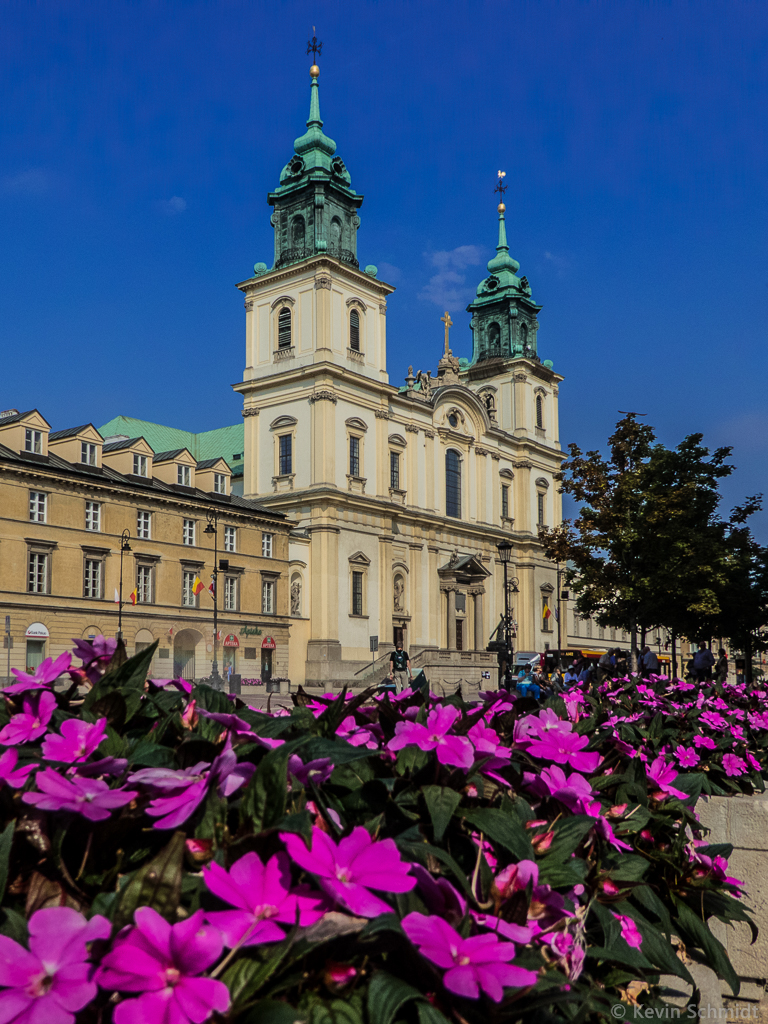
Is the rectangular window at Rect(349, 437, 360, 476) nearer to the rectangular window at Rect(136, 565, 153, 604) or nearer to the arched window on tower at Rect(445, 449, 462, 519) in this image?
the arched window on tower at Rect(445, 449, 462, 519)

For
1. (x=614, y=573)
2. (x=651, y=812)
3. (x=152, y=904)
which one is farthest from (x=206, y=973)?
(x=614, y=573)

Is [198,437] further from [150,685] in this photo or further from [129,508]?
[150,685]

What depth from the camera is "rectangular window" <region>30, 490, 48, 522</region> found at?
138 feet

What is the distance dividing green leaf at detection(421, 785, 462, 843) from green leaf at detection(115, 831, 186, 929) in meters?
0.52

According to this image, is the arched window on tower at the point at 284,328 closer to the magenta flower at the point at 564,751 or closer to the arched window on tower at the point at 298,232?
the arched window on tower at the point at 298,232

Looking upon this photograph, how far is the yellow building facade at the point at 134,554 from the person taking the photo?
Result: 136 feet

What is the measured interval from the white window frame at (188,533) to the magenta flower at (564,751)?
4777cm

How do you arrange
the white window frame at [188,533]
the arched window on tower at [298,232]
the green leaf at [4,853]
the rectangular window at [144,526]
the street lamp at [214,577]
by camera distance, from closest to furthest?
the green leaf at [4,853] → the street lamp at [214,577] → the rectangular window at [144,526] → the white window frame at [188,533] → the arched window on tower at [298,232]

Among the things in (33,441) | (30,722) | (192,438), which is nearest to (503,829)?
(30,722)

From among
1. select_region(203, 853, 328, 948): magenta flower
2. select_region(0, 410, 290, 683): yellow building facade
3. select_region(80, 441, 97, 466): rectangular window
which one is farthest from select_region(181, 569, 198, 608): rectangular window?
select_region(203, 853, 328, 948): magenta flower

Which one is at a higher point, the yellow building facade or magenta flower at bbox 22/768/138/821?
the yellow building facade

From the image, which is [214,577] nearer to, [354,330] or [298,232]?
[354,330]

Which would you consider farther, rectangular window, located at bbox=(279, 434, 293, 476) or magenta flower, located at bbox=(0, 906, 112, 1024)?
rectangular window, located at bbox=(279, 434, 293, 476)

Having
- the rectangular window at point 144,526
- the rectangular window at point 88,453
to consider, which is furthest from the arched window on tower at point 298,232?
the rectangular window at point 144,526
